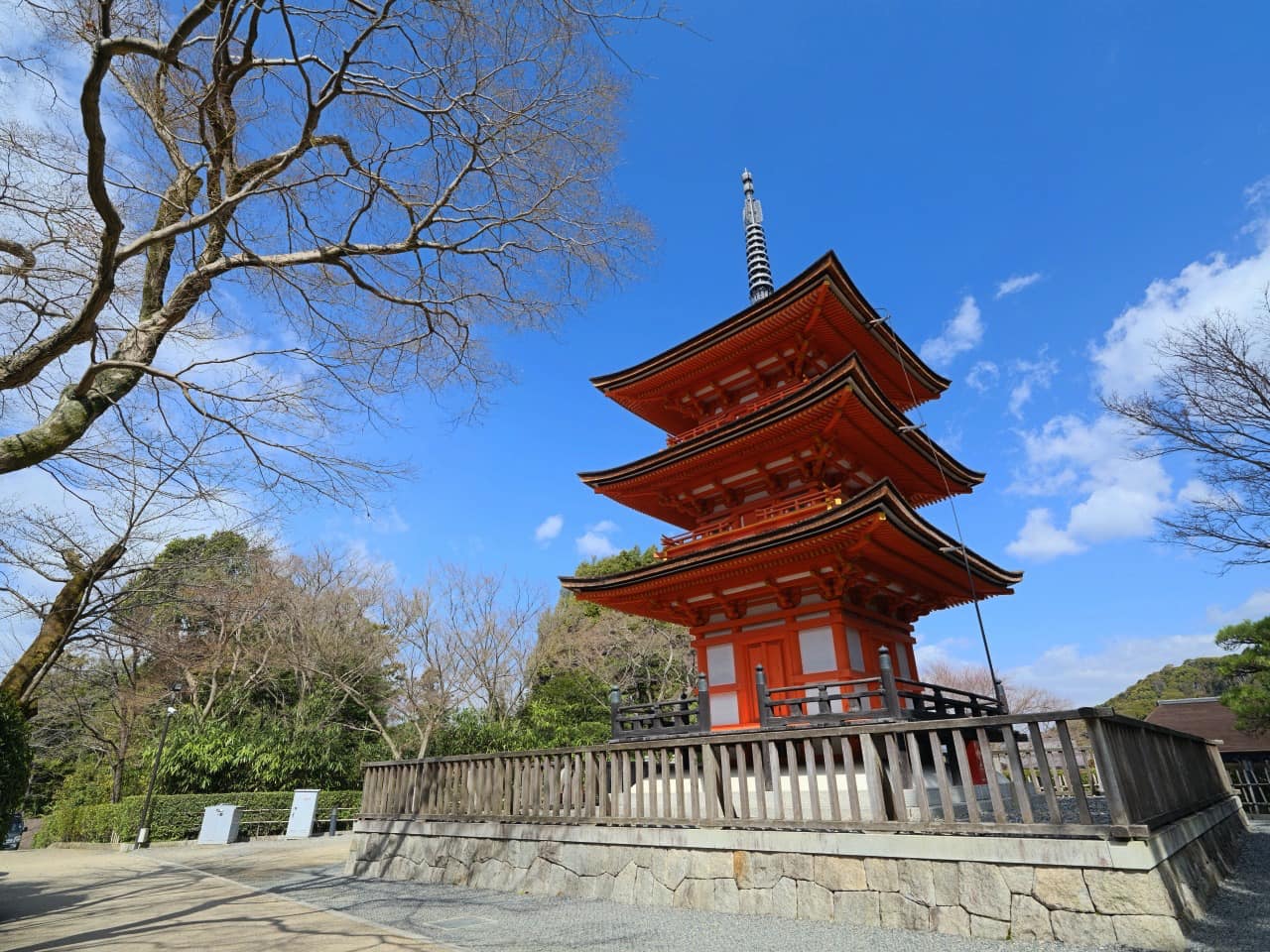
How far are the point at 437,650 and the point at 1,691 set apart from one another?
51.0 ft

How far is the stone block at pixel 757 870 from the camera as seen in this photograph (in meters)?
6.53

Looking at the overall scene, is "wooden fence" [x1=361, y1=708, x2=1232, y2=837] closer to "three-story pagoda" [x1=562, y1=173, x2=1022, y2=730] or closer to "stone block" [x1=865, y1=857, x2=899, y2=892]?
"stone block" [x1=865, y1=857, x2=899, y2=892]

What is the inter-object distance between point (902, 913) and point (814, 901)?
2.84ft

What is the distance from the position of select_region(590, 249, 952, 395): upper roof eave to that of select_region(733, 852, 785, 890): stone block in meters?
8.31

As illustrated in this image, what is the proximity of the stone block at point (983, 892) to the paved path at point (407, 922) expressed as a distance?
0.22 m

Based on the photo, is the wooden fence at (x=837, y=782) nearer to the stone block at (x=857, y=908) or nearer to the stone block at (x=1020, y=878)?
the stone block at (x=1020, y=878)

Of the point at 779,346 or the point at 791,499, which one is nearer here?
the point at 791,499

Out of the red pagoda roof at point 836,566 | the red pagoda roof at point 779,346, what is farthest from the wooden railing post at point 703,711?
the red pagoda roof at point 779,346

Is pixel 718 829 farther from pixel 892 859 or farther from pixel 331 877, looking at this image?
pixel 331 877

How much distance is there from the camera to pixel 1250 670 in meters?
17.0

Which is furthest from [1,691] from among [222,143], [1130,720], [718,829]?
[1130,720]

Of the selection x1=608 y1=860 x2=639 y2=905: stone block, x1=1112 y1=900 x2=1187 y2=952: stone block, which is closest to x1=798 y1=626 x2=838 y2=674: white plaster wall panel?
x1=608 y1=860 x2=639 y2=905: stone block

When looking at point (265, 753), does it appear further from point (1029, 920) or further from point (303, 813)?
point (1029, 920)

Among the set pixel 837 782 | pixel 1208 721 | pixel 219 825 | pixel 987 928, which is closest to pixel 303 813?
pixel 219 825
